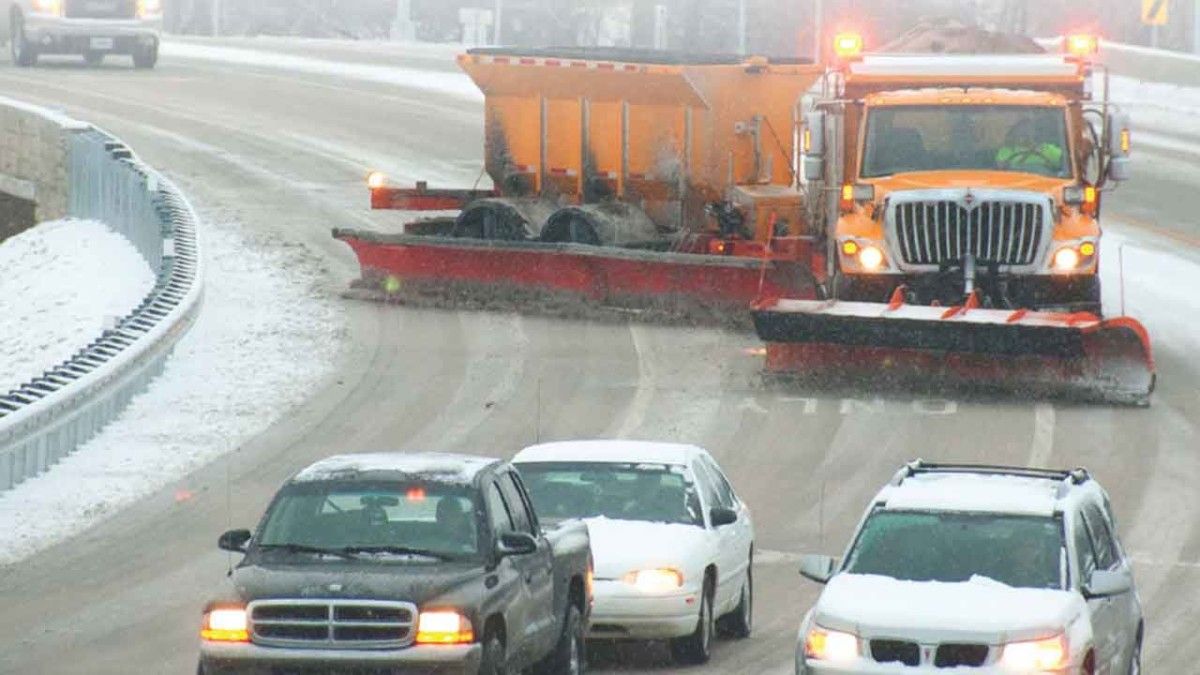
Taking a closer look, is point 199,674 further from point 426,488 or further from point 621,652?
point 621,652

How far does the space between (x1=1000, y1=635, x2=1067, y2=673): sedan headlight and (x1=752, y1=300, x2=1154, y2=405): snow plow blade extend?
476 inches

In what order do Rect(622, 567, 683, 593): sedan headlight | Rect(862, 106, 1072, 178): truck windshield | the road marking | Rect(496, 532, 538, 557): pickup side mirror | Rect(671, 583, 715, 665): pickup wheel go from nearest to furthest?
Rect(496, 532, 538, 557): pickup side mirror < Rect(622, 567, 683, 593): sedan headlight < Rect(671, 583, 715, 665): pickup wheel < the road marking < Rect(862, 106, 1072, 178): truck windshield

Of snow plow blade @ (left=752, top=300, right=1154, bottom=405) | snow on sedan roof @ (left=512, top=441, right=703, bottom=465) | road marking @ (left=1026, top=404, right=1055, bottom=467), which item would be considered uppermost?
snow on sedan roof @ (left=512, top=441, right=703, bottom=465)

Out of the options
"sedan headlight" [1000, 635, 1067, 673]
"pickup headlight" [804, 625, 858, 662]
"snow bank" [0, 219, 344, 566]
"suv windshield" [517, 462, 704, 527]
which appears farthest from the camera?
"snow bank" [0, 219, 344, 566]

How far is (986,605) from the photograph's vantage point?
40.3 feet

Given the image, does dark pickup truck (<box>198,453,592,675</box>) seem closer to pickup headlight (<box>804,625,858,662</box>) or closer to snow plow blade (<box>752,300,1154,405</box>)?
pickup headlight (<box>804,625,858,662</box>)

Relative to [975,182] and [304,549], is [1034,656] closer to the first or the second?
[304,549]

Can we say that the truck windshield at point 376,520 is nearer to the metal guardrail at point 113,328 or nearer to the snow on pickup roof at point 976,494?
the snow on pickup roof at point 976,494

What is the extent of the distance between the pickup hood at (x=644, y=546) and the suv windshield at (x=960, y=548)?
2149 mm

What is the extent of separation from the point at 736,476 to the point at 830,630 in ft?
33.1

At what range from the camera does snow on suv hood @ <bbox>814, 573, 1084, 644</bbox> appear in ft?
39.3

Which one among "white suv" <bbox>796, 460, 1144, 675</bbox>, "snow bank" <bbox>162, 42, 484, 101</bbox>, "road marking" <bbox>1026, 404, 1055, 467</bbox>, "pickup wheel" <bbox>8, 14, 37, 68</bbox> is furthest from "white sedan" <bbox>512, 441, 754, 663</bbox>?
"pickup wheel" <bbox>8, 14, 37, 68</bbox>

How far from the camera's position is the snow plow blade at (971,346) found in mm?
24016

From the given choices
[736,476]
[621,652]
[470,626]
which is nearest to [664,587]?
[621,652]
